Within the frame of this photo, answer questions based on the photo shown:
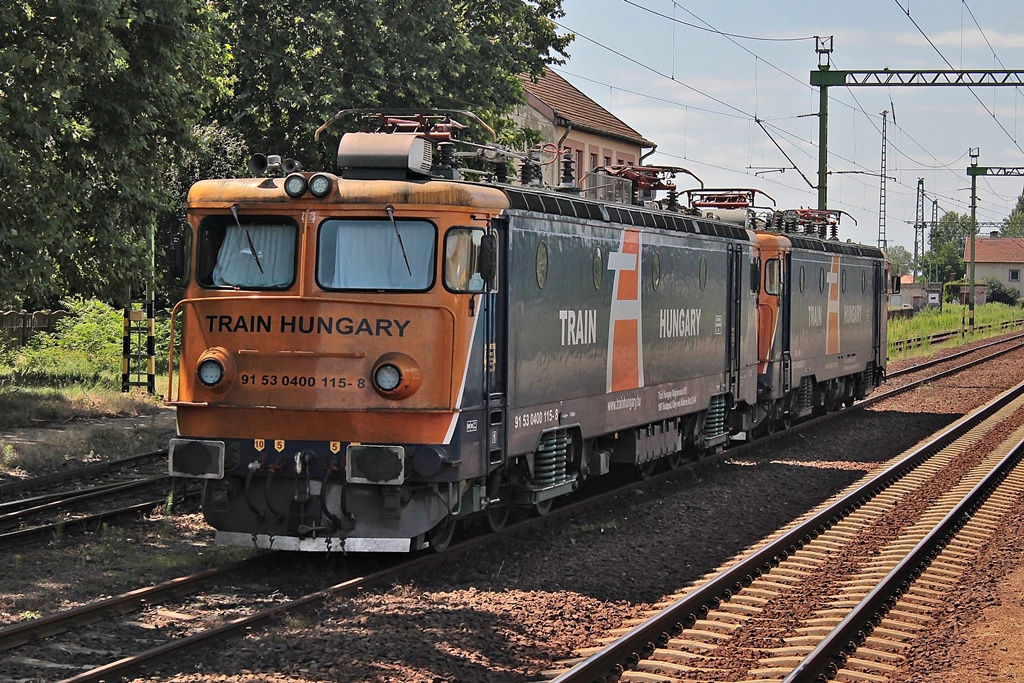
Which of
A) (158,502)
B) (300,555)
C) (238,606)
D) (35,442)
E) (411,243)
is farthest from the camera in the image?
(35,442)

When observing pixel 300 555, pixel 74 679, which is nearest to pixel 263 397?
pixel 300 555

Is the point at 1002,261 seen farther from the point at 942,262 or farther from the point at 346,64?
the point at 346,64

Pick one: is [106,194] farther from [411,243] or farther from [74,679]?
[74,679]

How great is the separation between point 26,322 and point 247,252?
23.5 metres

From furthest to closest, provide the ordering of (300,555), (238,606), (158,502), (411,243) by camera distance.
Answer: (158,502) → (300,555) → (411,243) → (238,606)

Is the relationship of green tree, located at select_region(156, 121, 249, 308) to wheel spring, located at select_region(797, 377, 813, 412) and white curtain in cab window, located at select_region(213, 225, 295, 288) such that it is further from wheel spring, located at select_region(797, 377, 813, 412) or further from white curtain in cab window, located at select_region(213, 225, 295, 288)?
white curtain in cab window, located at select_region(213, 225, 295, 288)

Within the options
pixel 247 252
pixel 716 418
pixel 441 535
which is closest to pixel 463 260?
pixel 247 252

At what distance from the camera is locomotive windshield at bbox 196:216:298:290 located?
10.6 m

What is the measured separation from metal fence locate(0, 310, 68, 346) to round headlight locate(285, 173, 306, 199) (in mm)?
22216

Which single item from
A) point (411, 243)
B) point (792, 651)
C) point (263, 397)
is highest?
point (411, 243)

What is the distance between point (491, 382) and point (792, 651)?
340 cm

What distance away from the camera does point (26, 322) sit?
1268 inches

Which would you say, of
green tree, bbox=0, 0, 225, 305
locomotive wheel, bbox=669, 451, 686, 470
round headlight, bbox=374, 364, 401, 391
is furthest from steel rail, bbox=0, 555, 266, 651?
locomotive wheel, bbox=669, 451, 686, 470

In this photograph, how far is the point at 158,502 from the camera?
13211 mm
